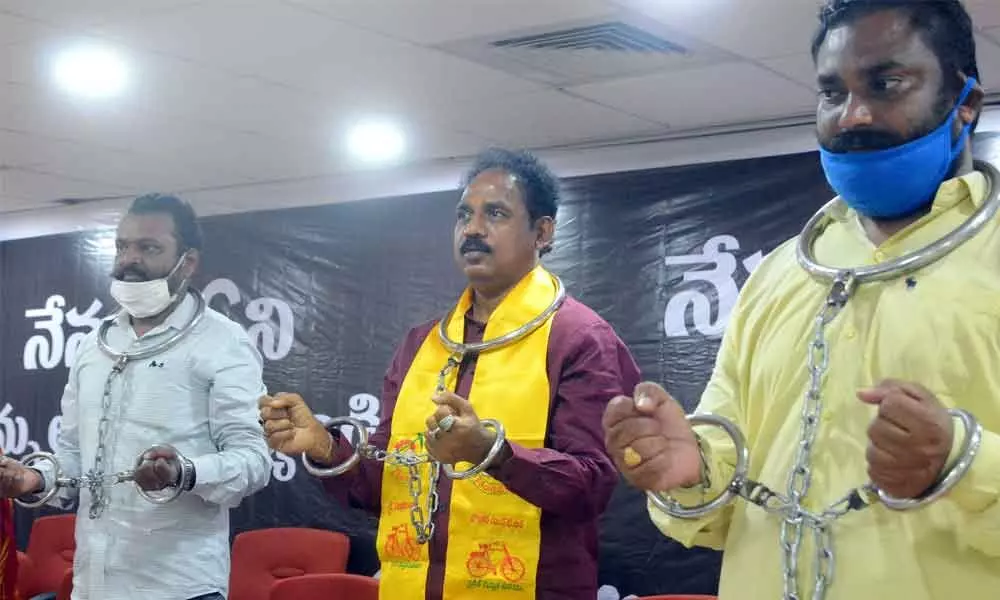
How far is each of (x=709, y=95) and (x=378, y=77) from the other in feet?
3.93

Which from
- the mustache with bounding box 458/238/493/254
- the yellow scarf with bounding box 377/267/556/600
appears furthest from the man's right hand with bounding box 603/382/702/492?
the mustache with bounding box 458/238/493/254

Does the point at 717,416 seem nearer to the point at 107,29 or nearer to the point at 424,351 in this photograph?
the point at 424,351

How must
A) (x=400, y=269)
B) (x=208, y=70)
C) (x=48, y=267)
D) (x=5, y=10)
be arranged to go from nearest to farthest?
(x=5, y=10)
(x=208, y=70)
(x=400, y=269)
(x=48, y=267)

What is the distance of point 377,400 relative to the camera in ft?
18.5

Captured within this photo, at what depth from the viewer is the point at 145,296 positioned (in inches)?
A: 125

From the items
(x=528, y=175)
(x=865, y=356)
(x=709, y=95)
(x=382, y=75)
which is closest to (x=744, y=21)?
(x=709, y=95)

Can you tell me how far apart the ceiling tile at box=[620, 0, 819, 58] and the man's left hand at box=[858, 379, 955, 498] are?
236cm

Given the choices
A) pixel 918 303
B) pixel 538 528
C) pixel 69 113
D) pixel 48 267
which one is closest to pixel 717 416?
pixel 918 303

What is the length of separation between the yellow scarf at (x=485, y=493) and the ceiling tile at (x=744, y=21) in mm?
1215

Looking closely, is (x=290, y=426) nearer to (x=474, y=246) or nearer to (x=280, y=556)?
(x=474, y=246)

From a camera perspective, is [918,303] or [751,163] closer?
[918,303]

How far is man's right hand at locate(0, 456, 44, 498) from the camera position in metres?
2.96

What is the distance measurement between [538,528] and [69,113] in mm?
3104

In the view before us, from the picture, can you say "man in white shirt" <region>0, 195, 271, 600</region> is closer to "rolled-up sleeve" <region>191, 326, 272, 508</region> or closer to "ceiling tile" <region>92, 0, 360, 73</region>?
"rolled-up sleeve" <region>191, 326, 272, 508</region>
